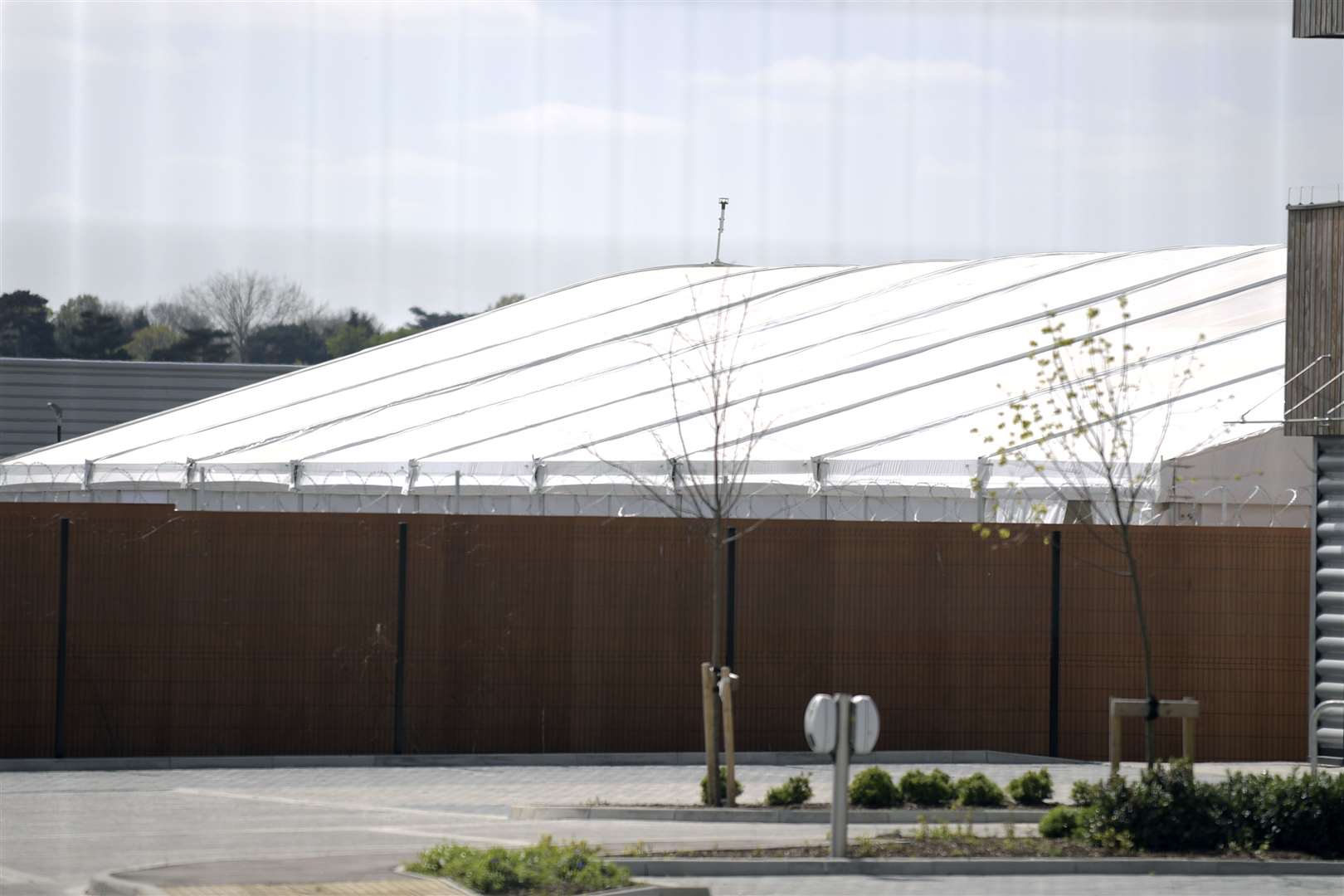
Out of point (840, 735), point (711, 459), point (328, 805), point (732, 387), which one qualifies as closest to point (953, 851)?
point (840, 735)

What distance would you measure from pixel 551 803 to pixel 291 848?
3003 millimetres

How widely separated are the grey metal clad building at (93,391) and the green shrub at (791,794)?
136 ft

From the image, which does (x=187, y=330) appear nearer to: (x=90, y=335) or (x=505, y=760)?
(x=90, y=335)

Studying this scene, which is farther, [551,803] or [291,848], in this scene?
[551,803]

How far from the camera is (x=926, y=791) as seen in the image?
13.5 m

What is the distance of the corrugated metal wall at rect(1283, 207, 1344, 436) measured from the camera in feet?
56.0

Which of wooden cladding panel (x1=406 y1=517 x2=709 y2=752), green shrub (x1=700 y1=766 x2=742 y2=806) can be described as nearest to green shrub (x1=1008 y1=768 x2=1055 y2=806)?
green shrub (x1=700 y1=766 x2=742 y2=806)

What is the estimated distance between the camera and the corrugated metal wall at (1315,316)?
17078 millimetres

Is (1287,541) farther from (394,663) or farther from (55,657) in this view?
(55,657)

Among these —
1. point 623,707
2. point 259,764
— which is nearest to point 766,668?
point 623,707

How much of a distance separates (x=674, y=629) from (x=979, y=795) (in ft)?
16.4

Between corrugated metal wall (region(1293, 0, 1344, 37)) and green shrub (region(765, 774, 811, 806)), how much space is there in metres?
9.28

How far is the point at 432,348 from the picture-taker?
114 ft

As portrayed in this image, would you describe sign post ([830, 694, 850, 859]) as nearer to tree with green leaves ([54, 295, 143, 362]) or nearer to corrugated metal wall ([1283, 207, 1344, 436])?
corrugated metal wall ([1283, 207, 1344, 436])
